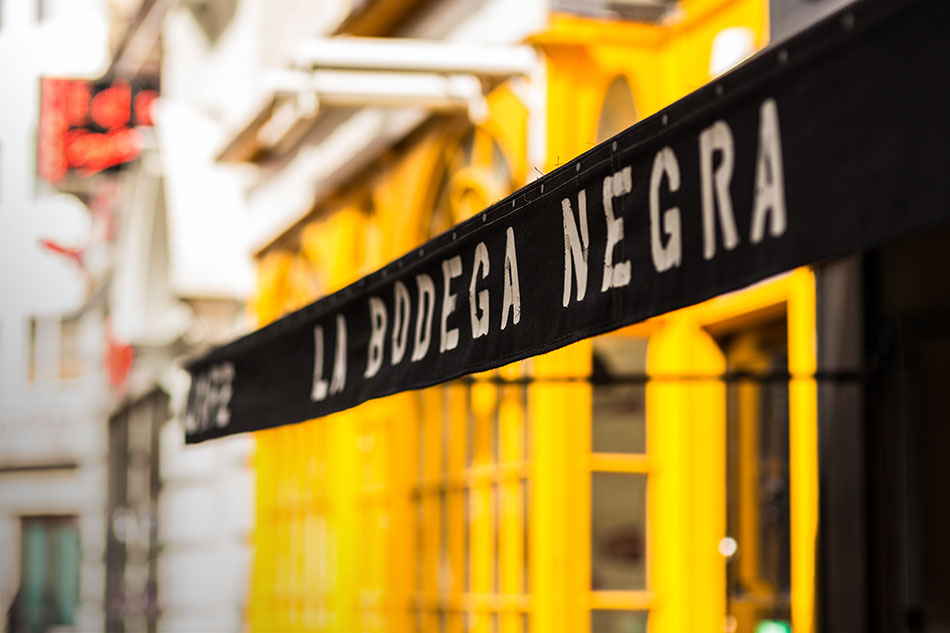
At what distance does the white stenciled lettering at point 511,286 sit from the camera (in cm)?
331

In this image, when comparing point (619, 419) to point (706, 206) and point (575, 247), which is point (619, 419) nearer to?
point (575, 247)

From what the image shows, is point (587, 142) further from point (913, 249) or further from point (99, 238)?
point (99, 238)

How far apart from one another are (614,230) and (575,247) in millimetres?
160

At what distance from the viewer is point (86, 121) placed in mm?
17656

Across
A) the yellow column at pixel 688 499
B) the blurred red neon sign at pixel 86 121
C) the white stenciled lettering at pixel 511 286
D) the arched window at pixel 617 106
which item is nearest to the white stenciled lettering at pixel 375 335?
the white stenciled lettering at pixel 511 286

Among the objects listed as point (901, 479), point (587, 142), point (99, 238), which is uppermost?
point (99, 238)

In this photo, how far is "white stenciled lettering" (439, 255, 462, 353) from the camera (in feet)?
11.8

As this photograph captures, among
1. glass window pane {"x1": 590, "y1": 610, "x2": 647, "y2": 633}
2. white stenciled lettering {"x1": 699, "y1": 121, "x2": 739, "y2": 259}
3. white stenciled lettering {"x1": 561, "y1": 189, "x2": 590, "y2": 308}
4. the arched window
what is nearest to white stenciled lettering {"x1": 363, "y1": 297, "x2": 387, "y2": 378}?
white stenciled lettering {"x1": 561, "y1": 189, "x2": 590, "y2": 308}

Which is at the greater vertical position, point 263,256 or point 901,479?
point 263,256

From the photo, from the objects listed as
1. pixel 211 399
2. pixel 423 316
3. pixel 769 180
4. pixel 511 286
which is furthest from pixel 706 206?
pixel 211 399

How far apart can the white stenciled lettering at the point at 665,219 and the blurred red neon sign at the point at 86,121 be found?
14.7 metres

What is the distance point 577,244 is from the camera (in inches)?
120

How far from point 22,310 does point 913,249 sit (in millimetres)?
10630

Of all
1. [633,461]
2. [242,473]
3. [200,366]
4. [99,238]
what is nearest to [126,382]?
[99,238]
